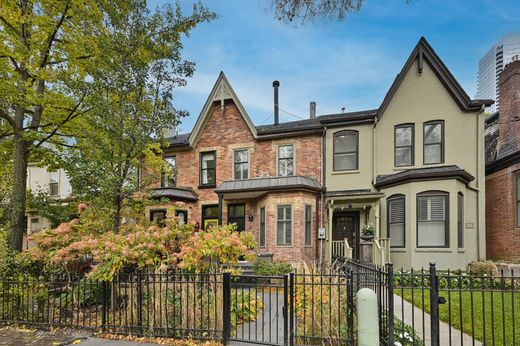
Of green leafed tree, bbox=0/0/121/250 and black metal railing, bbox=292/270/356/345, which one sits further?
green leafed tree, bbox=0/0/121/250

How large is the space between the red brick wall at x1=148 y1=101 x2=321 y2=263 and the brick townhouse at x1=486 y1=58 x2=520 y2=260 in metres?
7.38

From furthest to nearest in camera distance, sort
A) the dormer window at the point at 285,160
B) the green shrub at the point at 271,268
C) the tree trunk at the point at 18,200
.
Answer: the dormer window at the point at 285,160 → the green shrub at the point at 271,268 → the tree trunk at the point at 18,200

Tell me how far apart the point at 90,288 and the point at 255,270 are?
6022mm

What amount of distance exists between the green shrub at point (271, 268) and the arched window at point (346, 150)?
17.0 ft

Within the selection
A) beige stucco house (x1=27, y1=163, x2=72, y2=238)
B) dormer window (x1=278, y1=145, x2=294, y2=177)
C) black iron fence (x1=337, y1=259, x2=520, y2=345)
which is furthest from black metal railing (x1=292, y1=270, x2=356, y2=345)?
beige stucco house (x1=27, y1=163, x2=72, y2=238)

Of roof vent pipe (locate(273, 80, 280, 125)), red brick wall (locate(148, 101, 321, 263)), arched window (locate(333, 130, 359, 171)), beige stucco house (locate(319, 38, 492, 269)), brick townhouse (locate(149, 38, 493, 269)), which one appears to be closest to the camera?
beige stucco house (locate(319, 38, 492, 269))

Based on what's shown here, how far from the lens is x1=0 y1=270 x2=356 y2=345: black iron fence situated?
5746 mm

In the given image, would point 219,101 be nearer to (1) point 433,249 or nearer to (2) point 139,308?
(1) point 433,249

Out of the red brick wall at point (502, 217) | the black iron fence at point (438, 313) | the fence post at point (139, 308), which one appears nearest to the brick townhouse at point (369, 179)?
the red brick wall at point (502, 217)

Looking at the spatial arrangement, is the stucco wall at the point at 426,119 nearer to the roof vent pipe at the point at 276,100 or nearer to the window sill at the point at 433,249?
the window sill at the point at 433,249

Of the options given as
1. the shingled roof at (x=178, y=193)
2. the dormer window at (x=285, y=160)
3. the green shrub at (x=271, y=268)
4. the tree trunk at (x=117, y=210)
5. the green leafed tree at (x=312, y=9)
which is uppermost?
the green leafed tree at (x=312, y=9)

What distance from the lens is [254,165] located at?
623 inches

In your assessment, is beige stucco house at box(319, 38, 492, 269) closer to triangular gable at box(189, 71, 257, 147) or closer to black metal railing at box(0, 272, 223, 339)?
triangular gable at box(189, 71, 257, 147)

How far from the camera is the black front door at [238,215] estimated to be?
1559 cm
